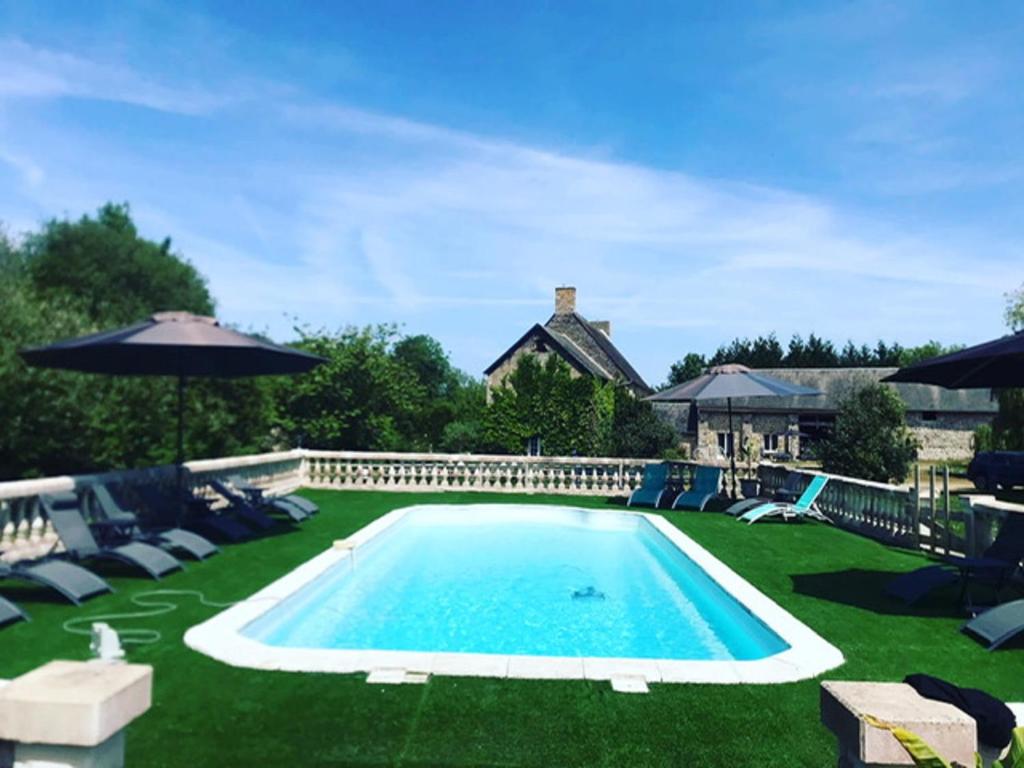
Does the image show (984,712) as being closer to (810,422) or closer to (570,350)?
(570,350)

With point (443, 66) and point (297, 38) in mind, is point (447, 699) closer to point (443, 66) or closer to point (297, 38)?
point (297, 38)

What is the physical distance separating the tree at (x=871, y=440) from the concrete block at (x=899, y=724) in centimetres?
2036

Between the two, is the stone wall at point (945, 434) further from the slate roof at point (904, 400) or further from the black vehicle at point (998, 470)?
the black vehicle at point (998, 470)

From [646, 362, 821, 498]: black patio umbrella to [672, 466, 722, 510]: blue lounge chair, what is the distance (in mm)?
1360

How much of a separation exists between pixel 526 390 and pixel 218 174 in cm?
1735

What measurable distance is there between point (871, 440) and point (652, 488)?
8403 millimetres

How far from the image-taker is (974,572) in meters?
8.22

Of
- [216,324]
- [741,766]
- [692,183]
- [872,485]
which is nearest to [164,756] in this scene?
[741,766]

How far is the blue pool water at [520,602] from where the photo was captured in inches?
296

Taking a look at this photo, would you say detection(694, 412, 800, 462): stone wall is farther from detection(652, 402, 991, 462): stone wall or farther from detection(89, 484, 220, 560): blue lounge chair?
detection(89, 484, 220, 560): blue lounge chair

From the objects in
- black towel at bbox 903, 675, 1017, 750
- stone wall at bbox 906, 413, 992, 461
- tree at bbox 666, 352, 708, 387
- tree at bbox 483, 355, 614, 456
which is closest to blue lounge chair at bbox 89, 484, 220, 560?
black towel at bbox 903, 675, 1017, 750

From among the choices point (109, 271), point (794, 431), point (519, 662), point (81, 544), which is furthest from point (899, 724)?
point (794, 431)

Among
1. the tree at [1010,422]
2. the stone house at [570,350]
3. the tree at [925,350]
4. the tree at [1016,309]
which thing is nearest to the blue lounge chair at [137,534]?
the stone house at [570,350]

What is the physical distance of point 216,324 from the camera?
10023mm
